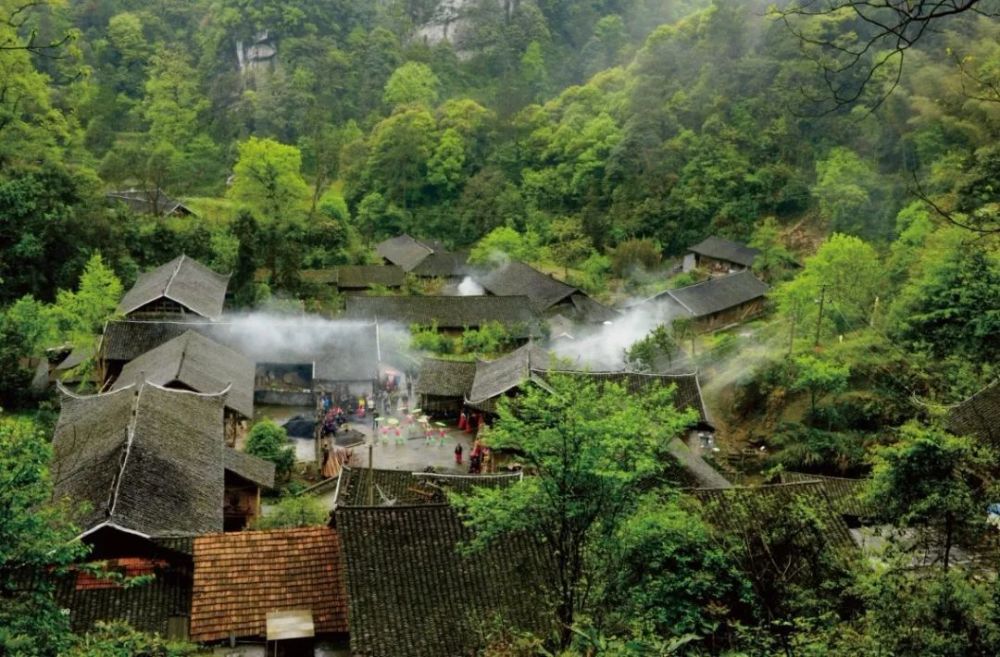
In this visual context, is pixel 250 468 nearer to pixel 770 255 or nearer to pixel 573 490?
pixel 573 490

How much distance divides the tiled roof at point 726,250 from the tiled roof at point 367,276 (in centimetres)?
1647

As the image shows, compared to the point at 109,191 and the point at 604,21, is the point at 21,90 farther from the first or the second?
the point at 604,21

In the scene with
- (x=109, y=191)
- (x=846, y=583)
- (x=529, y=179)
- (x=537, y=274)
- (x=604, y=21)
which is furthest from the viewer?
(x=604, y=21)

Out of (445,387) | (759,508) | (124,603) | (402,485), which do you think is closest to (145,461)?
(124,603)

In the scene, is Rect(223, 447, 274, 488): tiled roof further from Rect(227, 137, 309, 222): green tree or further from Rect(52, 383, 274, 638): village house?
Rect(227, 137, 309, 222): green tree

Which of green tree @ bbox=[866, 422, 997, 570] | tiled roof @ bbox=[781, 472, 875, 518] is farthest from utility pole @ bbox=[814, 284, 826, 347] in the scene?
green tree @ bbox=[866, 422, 997, 570]

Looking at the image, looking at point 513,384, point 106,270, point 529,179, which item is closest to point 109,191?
point 106,270

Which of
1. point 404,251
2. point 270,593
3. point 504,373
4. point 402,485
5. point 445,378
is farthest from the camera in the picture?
point 404,251

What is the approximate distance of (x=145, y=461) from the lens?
16734 mm

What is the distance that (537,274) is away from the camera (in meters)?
43.4

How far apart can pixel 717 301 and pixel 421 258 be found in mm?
17652

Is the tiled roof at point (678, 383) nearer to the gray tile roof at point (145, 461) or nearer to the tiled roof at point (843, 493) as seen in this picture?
the tiled roof at point (843, 493)

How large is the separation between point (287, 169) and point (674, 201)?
22.5 meters

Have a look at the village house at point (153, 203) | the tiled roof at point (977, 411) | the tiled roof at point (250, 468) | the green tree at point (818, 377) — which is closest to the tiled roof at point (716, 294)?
the green tree at point (818, 377)
